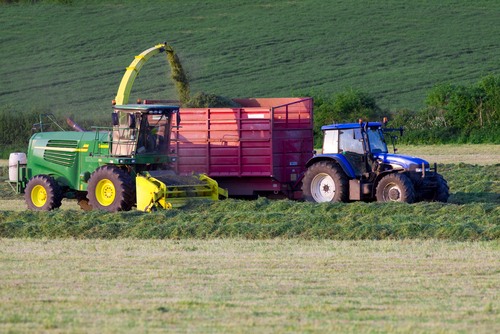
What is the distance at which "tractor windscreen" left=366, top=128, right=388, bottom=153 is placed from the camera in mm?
17766

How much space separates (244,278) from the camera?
10.4m

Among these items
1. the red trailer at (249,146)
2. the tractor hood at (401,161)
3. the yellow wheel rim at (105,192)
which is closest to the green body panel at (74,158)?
the yellow wheel rim at (105,192)

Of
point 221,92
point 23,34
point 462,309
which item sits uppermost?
point 23,34

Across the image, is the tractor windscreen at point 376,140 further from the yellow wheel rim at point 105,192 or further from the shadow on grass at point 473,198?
the yellow wheel rim at point 105,192

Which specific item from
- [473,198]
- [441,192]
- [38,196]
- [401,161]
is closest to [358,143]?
[401,161]

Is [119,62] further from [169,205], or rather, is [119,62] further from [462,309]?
[462,309]

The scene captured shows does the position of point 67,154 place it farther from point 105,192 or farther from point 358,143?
point 358,143

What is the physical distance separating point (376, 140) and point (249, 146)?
2407 mm

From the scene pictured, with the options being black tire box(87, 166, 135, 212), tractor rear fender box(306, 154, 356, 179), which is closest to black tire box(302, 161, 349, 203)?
tractor rear fender box(306, 154, 356, 179)

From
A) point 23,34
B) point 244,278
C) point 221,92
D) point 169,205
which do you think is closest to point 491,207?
point 169,205

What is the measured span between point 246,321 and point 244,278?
85.3 inches

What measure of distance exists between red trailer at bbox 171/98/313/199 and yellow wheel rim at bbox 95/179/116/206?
178 centimetres

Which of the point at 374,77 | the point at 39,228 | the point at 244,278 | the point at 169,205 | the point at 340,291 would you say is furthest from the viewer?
the point at 374,77

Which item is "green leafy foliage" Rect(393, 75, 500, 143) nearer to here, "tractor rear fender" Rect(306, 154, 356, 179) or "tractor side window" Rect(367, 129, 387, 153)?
"tractor side window" Rect(367, 129, 387, 153)
